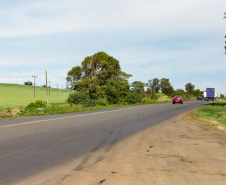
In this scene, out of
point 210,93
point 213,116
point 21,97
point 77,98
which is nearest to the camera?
point 213,116

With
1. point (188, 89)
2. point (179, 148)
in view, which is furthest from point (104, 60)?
point (188, 89)

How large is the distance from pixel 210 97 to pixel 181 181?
240ft

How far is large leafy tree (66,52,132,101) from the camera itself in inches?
1836

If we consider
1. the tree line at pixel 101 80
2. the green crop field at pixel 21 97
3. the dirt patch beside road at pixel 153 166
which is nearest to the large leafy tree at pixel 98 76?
the tree line at pixel 101 80

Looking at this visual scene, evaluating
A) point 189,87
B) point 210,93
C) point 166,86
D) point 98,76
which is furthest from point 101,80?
point 189,87

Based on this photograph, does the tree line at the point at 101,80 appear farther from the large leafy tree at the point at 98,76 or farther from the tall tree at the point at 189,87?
the tall tree at the point at 189,87

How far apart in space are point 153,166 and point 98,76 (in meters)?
43.9

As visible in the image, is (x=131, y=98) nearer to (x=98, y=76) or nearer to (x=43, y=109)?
(x=98, y=76)

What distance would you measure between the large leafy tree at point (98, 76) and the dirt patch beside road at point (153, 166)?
3825cm

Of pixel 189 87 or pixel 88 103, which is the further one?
pixel 189 87

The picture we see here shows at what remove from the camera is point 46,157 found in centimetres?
629

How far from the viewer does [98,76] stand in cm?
4897

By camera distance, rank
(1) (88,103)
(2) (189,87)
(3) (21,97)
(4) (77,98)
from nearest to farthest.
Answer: (1) (88,103)
(4) (77,98)
(3) (21,97)
(2) (189,87)

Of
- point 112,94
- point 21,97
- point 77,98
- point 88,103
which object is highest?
point 112,94
